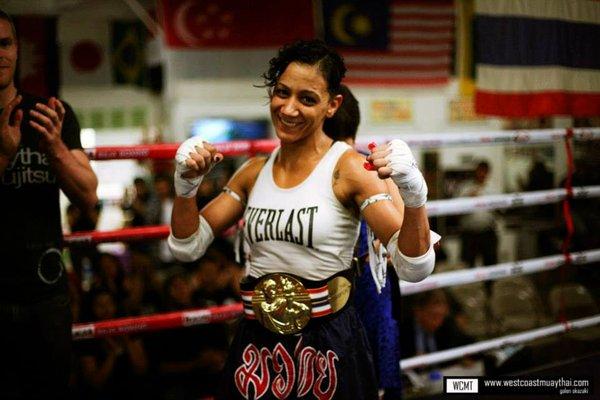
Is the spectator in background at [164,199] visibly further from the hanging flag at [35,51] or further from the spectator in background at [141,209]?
the hanging flag at [35,51]

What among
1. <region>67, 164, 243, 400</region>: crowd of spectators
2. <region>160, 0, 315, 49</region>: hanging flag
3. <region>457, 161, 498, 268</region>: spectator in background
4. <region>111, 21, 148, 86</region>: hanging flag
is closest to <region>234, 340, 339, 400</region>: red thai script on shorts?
<region>67, 164, 243, 400</region>: crowd of spectators

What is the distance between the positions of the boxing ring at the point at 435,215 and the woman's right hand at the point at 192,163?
26.8 inches

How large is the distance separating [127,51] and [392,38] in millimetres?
4262

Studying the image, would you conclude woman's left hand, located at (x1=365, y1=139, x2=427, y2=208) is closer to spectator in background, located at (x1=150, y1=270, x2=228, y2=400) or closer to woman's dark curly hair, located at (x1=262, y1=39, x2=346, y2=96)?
woman's dark curly hair, located at (x1=262, y1=39, x2=346, y2=96)

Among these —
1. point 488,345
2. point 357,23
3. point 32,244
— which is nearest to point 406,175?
point 32,244

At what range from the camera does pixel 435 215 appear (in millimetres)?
3496

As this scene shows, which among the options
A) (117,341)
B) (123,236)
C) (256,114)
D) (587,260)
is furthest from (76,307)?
(256,114)

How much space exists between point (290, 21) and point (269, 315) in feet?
13.7

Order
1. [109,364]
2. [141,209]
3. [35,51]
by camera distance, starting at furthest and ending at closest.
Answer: [141,209] → [35,51] → [109,364]

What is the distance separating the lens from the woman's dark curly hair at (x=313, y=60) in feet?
6.77

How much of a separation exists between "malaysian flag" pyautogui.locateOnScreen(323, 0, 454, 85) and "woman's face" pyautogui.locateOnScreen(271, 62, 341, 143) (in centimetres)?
400

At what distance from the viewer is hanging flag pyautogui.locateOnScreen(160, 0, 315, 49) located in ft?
18.9

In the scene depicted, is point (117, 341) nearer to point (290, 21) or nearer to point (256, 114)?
point (290, 21)

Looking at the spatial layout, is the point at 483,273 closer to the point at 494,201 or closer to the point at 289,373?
the point at 494,201
